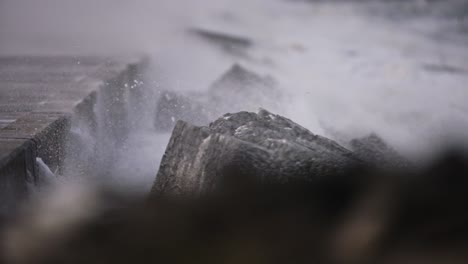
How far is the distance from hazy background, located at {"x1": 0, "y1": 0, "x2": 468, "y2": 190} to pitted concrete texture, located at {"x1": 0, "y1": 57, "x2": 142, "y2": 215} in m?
0.48

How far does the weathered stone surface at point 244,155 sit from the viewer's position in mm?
2613

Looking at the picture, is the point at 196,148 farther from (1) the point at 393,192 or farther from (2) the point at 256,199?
(1) the point at 393,192

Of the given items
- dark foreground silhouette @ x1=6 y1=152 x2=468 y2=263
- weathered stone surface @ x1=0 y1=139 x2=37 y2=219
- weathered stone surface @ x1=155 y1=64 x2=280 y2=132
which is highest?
dark foreground silhouette @ x1=6 y1=152 x2=468 y2=263

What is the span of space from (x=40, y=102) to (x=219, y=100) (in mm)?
1590

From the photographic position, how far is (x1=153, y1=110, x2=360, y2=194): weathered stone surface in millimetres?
2613

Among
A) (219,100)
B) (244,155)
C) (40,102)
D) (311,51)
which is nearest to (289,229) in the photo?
(244,155)

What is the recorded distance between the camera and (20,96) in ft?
13.9

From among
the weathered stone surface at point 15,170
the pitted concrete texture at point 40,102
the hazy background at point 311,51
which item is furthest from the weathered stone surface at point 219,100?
the weathered stone surface at point 15,170

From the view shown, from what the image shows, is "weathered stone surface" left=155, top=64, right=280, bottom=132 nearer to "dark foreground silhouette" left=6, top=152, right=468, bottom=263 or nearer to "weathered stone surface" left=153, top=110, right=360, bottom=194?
"weathered stone surface" left=153, top=110, right=360, bottom=194

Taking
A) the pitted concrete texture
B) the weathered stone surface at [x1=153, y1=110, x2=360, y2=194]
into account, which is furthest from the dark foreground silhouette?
the pitted concrete texture

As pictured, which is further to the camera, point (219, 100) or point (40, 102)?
point (219, 100)

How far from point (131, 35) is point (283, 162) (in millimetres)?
5100

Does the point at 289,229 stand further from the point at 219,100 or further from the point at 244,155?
the point at 219,100

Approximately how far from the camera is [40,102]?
4.06m
